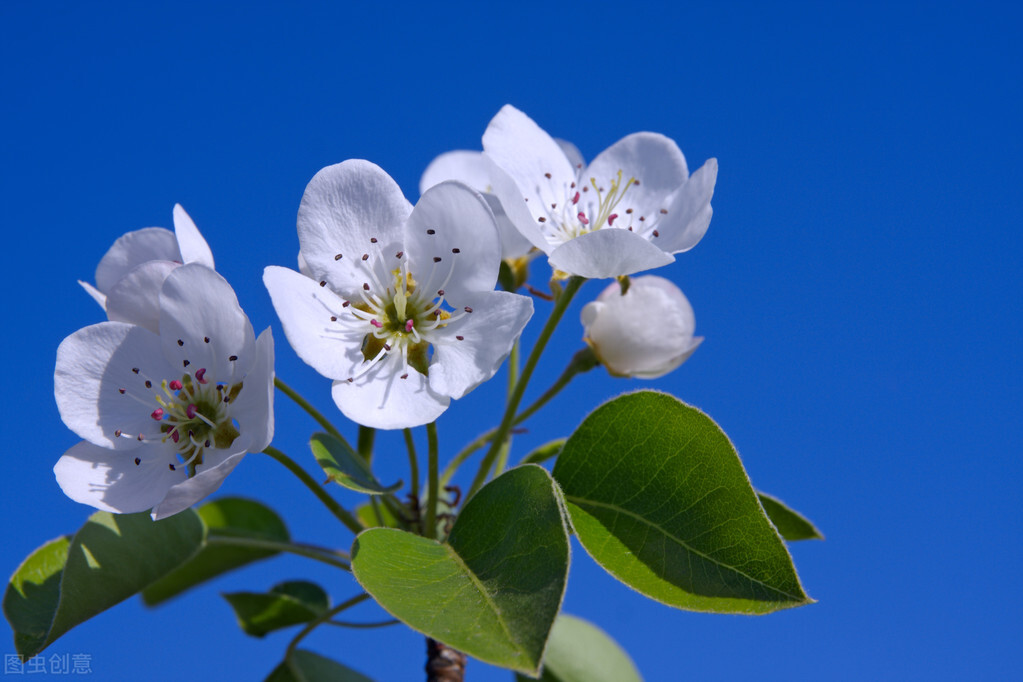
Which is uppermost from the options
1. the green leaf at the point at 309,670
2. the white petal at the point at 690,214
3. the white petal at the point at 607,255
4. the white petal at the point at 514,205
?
the white petal at the point at 690,214

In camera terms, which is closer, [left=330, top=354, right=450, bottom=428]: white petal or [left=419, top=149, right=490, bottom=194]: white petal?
[left=330, top=354, right=450, bottom=428]: white petal

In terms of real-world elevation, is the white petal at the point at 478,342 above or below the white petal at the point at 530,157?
below

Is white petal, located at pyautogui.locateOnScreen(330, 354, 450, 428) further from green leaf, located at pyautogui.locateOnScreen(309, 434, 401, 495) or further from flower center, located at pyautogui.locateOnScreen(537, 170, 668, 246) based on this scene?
flower center, located at pyautogui.locateOnScreen(537, 170, 668, 246)

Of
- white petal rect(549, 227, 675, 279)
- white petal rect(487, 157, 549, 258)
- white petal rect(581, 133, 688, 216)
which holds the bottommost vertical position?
white petal rect(549, 227, 675, 279)

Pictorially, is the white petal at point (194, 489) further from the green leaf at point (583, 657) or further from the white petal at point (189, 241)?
the green leaf at point (583, 657)

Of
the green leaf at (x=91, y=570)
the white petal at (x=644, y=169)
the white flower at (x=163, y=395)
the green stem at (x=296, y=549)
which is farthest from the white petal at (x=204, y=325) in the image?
the white petal at (x=644, y=169)

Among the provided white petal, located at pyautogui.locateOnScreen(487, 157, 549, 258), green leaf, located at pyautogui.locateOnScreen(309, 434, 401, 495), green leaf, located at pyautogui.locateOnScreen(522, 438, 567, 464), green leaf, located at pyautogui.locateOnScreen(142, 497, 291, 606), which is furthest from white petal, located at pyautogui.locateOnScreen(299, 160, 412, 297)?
green leaf, located at pyautogui.locateOnScreen(142, 497, 291, 606)

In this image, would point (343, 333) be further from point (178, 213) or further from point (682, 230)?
point (682, 230)

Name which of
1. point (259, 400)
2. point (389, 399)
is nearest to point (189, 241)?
point (259, 400)
